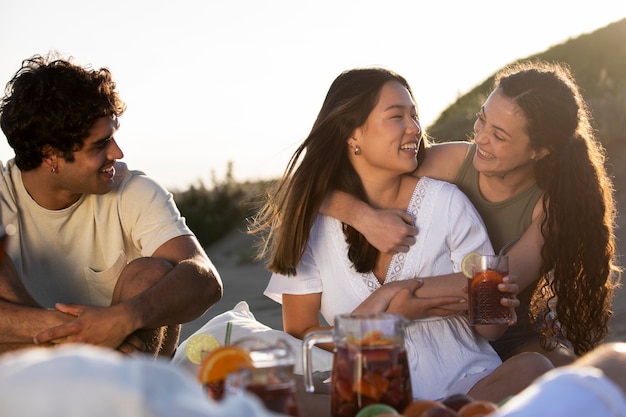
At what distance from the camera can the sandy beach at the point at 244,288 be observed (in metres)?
7.92

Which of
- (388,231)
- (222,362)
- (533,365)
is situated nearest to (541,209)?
(388,231)

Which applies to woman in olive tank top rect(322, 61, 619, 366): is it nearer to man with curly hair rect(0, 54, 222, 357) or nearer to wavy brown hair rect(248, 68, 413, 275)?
wavy brown hair rect(248, 68, 413, 275)

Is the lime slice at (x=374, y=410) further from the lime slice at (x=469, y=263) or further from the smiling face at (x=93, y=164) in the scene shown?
the smiling face at (x=93, y=164)

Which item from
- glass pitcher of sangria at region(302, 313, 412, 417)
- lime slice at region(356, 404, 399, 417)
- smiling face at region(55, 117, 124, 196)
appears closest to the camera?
lime slice at region(356, 404, 399, 417)

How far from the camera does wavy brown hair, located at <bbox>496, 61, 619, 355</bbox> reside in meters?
4.42

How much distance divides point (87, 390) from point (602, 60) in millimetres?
16056

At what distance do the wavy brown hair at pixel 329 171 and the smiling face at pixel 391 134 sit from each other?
4 centimetres

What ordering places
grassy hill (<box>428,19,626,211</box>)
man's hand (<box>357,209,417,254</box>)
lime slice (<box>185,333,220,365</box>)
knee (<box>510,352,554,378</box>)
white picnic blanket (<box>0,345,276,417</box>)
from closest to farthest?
white picnic blanket (<box>0,345,276,417</box>)
lime slice (<box>185,333,220,365</box>)
knee (<box>510,352,554,378</box>)
man's hand (<box>357,209,417,254</box>)
grassy hill (<box>428,19,626,211</box>)

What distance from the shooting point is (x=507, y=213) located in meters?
4.61

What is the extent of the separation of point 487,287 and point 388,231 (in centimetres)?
67

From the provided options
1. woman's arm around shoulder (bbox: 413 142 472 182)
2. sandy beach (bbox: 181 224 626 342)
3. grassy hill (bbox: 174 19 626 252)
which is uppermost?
woman's arm around shoulder (bbox: 413 142 472 182)

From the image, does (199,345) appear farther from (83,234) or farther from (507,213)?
(507,213)

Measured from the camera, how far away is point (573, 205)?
443 centimetres

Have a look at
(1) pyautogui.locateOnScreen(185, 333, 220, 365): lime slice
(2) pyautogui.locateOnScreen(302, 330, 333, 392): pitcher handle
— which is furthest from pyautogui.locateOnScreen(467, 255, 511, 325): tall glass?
(2) pyautogui.locateOnScreen(302, 330, 333, 392): pitcher handle
